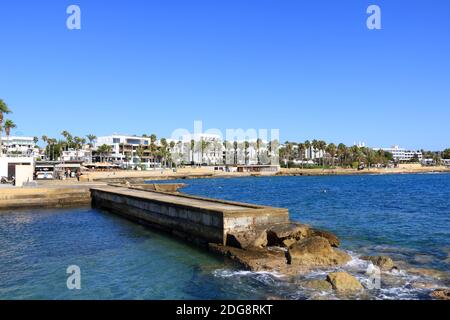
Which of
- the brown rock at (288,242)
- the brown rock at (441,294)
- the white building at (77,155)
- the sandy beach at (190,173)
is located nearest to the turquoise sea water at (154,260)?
the brown rock at (441,294)

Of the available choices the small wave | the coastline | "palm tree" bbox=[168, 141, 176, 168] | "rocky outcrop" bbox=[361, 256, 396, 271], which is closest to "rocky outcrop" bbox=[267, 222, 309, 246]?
"rocky outcrop" bbox=[361, 256, 396, 271]

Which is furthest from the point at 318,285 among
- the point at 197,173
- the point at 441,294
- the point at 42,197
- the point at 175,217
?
the point at 197,173

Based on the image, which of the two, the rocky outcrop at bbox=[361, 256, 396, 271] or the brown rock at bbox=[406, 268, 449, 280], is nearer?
the brown rock at bbox=[406, 268, 449, 280]

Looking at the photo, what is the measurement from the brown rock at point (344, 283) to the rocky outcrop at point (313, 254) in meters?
2.48

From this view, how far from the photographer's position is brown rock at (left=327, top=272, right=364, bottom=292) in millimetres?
13086

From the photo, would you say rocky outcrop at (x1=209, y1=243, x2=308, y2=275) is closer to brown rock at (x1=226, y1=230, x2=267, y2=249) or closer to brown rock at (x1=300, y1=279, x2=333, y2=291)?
brown rock at (x1=226, y1=230, x2=267, y2=249)

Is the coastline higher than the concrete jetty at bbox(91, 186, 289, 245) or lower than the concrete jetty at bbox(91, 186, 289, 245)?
lower

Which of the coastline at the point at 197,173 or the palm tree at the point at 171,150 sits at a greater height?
the palm tree at the point at 171,150

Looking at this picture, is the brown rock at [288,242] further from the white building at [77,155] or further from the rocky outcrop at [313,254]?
the white building at [77,155]

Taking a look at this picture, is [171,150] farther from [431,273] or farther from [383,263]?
[431,273]

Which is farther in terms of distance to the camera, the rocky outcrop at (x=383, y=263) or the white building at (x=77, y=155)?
the white building at (x=77, y=155)

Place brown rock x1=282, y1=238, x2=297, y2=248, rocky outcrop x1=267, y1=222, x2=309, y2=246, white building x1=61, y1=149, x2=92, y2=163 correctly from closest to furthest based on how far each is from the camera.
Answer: brown rock x1=282, y1=238, x2=297, y2=248
rocky outcrop x1=267, y1=222, x2=309, y2=246
white building x1=61, y1=149, x2=92, y2=163

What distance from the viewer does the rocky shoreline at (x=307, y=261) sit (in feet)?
43.6
